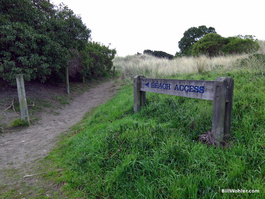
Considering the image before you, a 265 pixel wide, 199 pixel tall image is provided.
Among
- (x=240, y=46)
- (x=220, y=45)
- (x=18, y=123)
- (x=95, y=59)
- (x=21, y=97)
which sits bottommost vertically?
(x=18, y=123)

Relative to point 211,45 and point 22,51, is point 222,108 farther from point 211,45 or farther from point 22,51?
point 211,45

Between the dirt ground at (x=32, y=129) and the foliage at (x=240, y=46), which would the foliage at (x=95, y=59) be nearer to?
the dirt ground at (x=32, y=129)

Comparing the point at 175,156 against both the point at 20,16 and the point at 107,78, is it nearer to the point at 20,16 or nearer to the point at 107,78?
the point at 20,16

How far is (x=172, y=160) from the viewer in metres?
2.48

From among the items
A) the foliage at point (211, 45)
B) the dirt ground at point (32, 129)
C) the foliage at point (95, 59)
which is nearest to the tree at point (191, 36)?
the foliage at point (211, 45)

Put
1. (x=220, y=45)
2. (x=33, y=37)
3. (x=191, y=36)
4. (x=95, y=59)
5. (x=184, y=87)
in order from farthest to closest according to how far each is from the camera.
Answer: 1. (x=191, y=36)
2. (x=95, y=59)
3. (x=220, y=45)
4. (x=33, y=37)
5. (x=184, y=87)

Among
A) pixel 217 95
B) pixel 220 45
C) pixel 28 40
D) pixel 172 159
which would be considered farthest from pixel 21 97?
pixel 220 45

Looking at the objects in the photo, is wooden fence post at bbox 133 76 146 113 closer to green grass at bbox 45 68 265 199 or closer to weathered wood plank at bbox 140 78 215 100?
weathered wood plank at bbox 140 78 215 100

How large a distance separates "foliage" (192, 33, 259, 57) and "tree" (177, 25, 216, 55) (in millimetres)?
8127

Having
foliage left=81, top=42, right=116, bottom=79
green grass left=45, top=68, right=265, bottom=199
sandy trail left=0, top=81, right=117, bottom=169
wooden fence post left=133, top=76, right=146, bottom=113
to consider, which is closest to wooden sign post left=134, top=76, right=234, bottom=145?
green grass left=45, top=68, right=265, bottom=199

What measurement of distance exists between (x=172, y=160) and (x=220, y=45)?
48.8 ft

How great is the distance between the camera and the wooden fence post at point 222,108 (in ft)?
9.06

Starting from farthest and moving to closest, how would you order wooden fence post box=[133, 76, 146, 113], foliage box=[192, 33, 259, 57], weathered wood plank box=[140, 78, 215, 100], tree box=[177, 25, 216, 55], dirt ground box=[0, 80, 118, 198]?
tree box=[177, 25, 216, 55]
foliage box=[192, 33, 259, 57]
wooden fence post box=[133, 76, 146, 113]
dirt ground box=[0, 80, 118, 198]
weathered wood plank box=[140, 78, 215, 100]

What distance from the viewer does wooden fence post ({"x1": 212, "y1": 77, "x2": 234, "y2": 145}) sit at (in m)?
2.76
